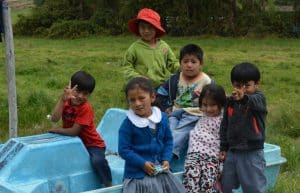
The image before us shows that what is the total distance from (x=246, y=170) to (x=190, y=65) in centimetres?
91

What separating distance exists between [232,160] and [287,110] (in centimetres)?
428

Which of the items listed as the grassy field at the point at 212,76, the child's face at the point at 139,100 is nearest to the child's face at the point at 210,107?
the child's face at the point at 139,100

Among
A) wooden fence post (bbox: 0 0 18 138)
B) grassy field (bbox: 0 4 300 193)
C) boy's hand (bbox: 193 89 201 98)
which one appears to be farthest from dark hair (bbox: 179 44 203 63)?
wooden fence post (bbox: 0 0 18 138)

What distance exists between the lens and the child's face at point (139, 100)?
3466 millimetres

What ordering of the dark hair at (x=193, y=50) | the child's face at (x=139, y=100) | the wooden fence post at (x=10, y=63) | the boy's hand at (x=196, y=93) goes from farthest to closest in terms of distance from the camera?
the wooden fence post at (x=10, y=63) → the boy's hand at (x=196, y=93) → the dark hair at (x=193, y=50) → the child's face at (x=139, y=100)

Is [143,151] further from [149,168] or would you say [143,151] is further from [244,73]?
[244,73]

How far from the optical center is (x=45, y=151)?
3.94 metres

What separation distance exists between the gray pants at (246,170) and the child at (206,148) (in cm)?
11

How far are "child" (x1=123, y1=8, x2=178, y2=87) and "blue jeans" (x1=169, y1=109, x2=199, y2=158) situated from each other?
48 centimetres

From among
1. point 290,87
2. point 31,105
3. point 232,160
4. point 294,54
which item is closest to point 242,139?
point 232,160

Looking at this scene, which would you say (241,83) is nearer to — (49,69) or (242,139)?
(242,139)

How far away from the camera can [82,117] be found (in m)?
4.06

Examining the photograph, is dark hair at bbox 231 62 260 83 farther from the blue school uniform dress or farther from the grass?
the grass

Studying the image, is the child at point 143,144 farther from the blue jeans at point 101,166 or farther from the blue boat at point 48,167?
the blue jeans at point 101,166
